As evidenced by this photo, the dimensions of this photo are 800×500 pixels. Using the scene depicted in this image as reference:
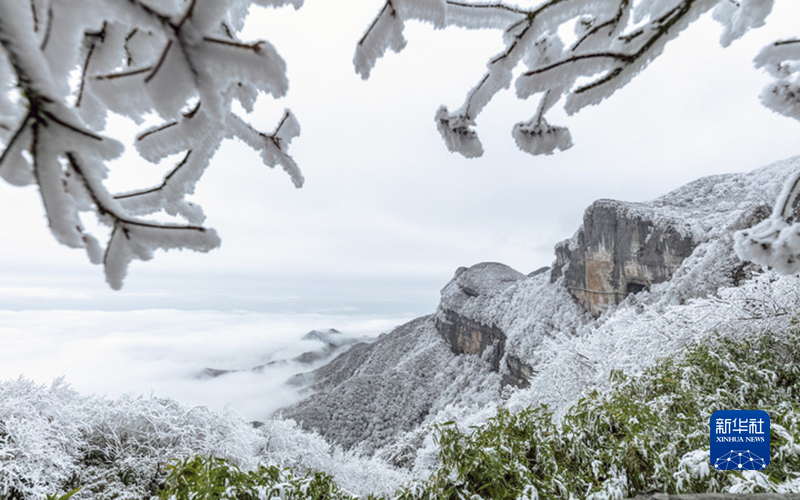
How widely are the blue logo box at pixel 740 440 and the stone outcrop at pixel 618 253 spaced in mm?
21771

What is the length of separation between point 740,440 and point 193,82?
3.71m

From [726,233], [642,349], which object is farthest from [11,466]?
[726,233]

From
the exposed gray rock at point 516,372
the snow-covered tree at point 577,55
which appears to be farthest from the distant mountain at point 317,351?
the snow-covered tree at point 577,55

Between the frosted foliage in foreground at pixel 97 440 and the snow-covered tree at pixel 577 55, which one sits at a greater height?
the snow-covered tree at pixel 577 55

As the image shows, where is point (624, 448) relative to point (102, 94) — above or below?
below

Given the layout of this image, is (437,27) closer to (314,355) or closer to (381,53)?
(381,53)

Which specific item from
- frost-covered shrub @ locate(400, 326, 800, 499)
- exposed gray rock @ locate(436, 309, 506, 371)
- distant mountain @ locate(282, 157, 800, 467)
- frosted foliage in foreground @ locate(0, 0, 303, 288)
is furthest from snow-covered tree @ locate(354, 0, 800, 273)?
exposed gray rock @ locate(436, 309, 506, 371)

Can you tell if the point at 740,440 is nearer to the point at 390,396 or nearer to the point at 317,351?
the point at 390,396

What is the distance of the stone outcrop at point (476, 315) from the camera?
103 feet

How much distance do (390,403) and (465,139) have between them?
1290 inches

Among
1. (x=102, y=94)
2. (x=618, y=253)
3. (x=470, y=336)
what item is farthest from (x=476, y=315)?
(x=102, y=94)

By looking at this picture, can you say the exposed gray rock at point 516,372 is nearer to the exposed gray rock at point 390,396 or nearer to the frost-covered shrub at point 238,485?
the exposed gray rock at point 390,396

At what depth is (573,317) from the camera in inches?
1020

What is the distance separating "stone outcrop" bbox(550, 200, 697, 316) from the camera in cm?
2078
